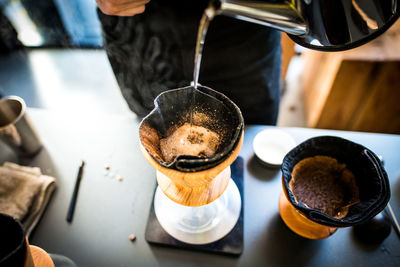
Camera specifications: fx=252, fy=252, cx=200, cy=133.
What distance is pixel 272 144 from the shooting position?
40.2 inches

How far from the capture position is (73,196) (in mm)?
909

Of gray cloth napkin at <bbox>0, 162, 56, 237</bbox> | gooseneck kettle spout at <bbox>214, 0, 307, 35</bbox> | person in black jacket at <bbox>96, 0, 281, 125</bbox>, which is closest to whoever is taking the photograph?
gooseneck kettle spout at <bbox>214, 0, 307, 35</bbox>

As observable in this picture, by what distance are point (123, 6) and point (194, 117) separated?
1.60ft

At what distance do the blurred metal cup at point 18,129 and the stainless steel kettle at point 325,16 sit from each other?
2.69ft

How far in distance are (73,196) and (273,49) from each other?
99 centimetres

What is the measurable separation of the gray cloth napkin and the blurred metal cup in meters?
0.08

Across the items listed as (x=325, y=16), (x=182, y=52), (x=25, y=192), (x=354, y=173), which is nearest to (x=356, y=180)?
(x=354, y=173)

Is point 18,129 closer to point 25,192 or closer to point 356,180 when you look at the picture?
point 25,192

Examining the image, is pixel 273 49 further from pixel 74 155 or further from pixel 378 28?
pixel 74 155

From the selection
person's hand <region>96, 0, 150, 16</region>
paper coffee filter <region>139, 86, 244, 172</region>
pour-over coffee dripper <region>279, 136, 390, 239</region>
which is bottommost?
pour-over coffee dripper <region>279, 136, 390, 239</region>

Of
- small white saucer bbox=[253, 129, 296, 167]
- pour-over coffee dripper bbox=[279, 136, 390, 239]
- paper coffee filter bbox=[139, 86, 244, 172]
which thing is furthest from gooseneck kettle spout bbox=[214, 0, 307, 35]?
small white saucer bbox=[253, 129, 296, 167]

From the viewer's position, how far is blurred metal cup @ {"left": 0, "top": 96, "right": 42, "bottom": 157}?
908 mm

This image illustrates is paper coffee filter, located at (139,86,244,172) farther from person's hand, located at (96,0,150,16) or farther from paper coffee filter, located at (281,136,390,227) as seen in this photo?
person's hand, located at (96,0,150,16)

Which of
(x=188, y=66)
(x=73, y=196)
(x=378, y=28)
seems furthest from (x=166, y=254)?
(x=378, y=28)
